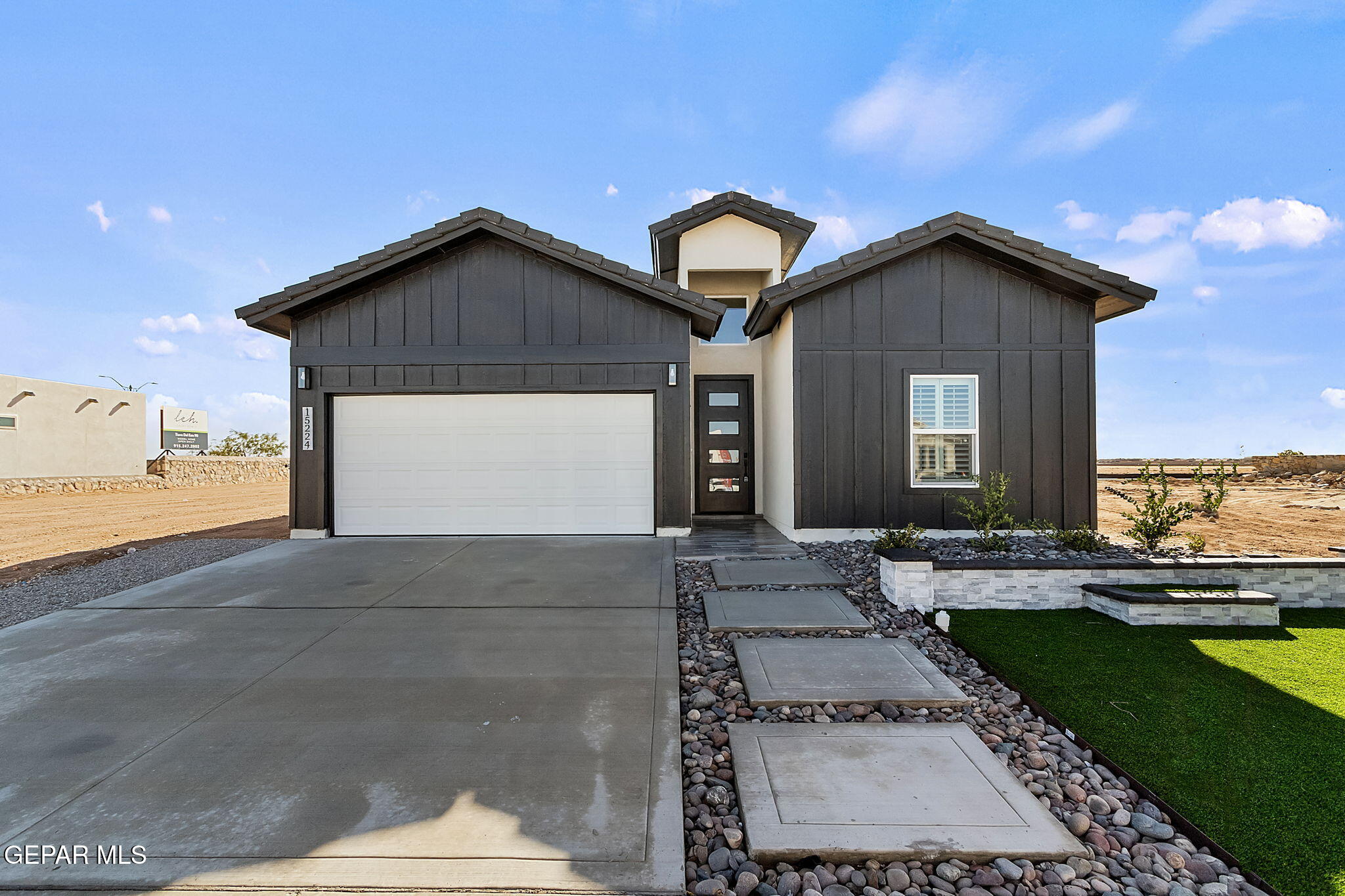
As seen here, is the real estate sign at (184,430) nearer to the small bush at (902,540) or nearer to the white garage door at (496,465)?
the white garage door at (496,465)

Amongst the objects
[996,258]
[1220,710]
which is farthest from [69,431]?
[1220,710]

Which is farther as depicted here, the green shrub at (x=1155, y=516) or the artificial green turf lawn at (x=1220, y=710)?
the green shrub at (x=1155, y=516)

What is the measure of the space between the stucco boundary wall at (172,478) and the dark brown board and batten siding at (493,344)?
1412cm

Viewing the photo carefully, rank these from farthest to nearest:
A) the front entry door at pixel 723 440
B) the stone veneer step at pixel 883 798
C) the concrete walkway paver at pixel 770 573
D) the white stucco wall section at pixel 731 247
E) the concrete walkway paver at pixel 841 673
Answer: the white stucco wall section at pixel 731 247
the front entry door at pixel 723 440
the concrete walkway paver at pixel 770 573
the concrete walkway paver at pixel 841 673
the stone veneer step at pixel 883 798

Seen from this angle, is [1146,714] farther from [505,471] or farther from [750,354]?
[750,354]

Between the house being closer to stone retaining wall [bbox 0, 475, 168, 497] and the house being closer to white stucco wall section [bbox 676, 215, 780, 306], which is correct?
white stucco wall section [bbox 676, 215, 780, 306]

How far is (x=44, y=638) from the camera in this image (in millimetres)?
3727

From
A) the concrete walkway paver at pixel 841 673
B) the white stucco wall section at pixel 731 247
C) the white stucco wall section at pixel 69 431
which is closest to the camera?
the concrete walkway paver at pixel 841 673

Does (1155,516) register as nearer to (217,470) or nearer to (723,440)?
(723,440)

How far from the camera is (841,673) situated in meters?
3.06

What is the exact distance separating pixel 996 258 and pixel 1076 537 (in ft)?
11.9

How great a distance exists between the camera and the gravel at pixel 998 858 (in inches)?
63.9

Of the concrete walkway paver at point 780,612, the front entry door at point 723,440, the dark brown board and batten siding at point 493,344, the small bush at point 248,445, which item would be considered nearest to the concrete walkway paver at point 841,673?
the concrete walkway paver at point 780,612

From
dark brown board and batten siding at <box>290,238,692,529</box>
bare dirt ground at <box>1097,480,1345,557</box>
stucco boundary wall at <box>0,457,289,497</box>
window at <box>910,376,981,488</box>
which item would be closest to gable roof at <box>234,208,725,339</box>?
dark brown board and batten siding at <box>290,238,692,529</box>
